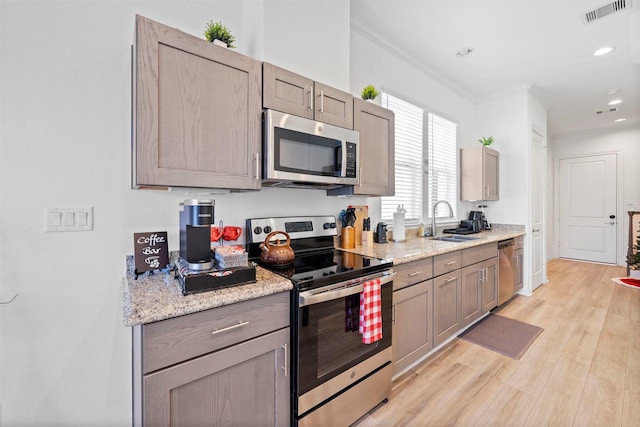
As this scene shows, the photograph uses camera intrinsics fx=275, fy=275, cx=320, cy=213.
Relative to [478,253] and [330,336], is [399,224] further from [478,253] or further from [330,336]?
[330,336]

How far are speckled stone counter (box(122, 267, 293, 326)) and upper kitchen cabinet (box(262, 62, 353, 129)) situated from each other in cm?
96

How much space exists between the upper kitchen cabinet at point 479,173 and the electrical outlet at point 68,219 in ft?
13.1

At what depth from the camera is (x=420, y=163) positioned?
128 inches

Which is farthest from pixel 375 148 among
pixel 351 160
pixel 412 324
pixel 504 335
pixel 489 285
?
pixel 504 335

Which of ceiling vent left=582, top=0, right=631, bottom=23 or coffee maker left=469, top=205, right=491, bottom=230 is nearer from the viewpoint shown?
ceiling vent left=582, top=0, right=631, bottom=23

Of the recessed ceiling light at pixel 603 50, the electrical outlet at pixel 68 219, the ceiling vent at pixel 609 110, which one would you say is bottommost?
the electrical outlet at pixel 68 219

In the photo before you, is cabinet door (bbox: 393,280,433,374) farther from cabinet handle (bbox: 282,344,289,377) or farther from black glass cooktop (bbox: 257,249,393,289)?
cabinet handle (bbox: 282,344,289,377)

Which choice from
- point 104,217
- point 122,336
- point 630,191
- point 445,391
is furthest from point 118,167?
point 630,191

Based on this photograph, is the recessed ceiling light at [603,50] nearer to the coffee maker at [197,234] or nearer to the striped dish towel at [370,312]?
the striped dish towel at [370,312]

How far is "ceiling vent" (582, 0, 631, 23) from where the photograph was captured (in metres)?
2.21

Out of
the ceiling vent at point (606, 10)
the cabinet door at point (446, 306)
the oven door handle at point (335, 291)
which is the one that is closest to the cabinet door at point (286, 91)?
the oven door handle at point (335, 291)

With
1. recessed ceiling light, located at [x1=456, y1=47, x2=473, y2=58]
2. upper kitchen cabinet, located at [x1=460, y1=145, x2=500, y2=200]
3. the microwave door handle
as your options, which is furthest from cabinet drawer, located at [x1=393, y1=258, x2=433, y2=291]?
recessed ceiling light, located at [x1=456, y1=47, x2=473, y2=58]

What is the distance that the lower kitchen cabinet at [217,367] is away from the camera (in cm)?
95

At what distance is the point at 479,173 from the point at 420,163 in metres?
1.04
